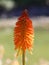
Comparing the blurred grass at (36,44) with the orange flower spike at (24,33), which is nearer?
the orange flower spike at (24,33)

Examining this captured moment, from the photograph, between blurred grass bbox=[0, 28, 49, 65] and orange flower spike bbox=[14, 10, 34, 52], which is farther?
blurred grass bbox=[0, 28, 49, 65]

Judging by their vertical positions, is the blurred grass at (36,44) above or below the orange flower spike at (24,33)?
below

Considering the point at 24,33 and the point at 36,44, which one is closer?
the point at 24,33

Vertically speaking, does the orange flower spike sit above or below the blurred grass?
above

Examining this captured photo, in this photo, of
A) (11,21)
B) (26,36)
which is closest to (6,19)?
(11,21)
